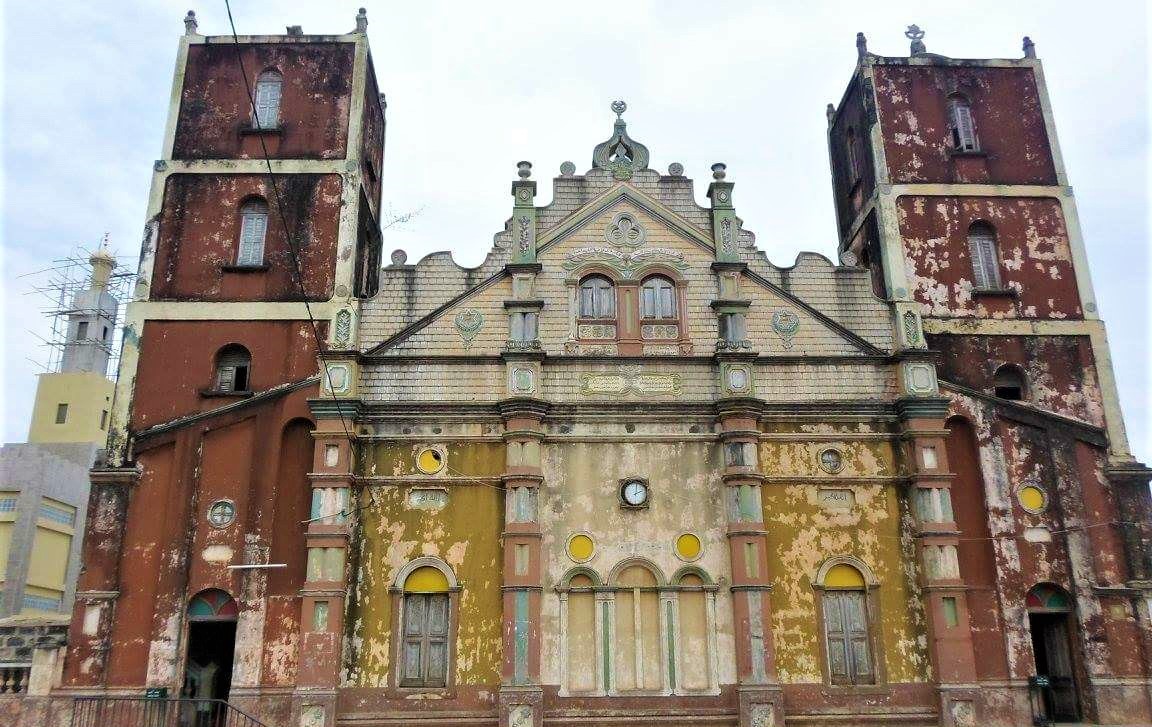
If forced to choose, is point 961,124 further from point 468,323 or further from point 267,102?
point 267,102

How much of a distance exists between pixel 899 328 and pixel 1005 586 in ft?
18.7

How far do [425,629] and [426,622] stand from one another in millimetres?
131

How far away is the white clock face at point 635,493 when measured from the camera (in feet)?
62.8

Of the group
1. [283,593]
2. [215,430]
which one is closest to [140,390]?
[215,430]

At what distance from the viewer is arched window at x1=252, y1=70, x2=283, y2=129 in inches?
902

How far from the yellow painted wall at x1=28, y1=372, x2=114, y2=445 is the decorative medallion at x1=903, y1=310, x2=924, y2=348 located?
3477cm

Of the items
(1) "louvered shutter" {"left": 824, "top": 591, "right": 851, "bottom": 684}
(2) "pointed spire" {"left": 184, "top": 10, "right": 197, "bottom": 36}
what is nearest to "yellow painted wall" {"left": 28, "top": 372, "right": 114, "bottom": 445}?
(2) "pointed spire" {"left": 184, "top": 10, "right": 197, "bottom": 36}

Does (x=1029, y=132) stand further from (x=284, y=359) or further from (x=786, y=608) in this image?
(x=284, y=359)

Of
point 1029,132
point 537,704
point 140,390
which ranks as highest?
point 1029,132

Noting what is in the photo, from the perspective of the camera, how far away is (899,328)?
20781 millimetres

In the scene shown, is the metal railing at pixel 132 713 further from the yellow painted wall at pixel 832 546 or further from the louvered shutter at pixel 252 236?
Answer: the yellow painted wall at pixel 832 546

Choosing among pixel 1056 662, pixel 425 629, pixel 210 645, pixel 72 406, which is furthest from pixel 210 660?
pixel 72 406

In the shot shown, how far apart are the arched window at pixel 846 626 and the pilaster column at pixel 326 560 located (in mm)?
9325

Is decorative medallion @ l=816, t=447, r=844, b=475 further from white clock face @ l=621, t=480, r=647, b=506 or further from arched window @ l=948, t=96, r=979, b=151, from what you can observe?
arched window @ l=948, t=96, r=979, b=151
